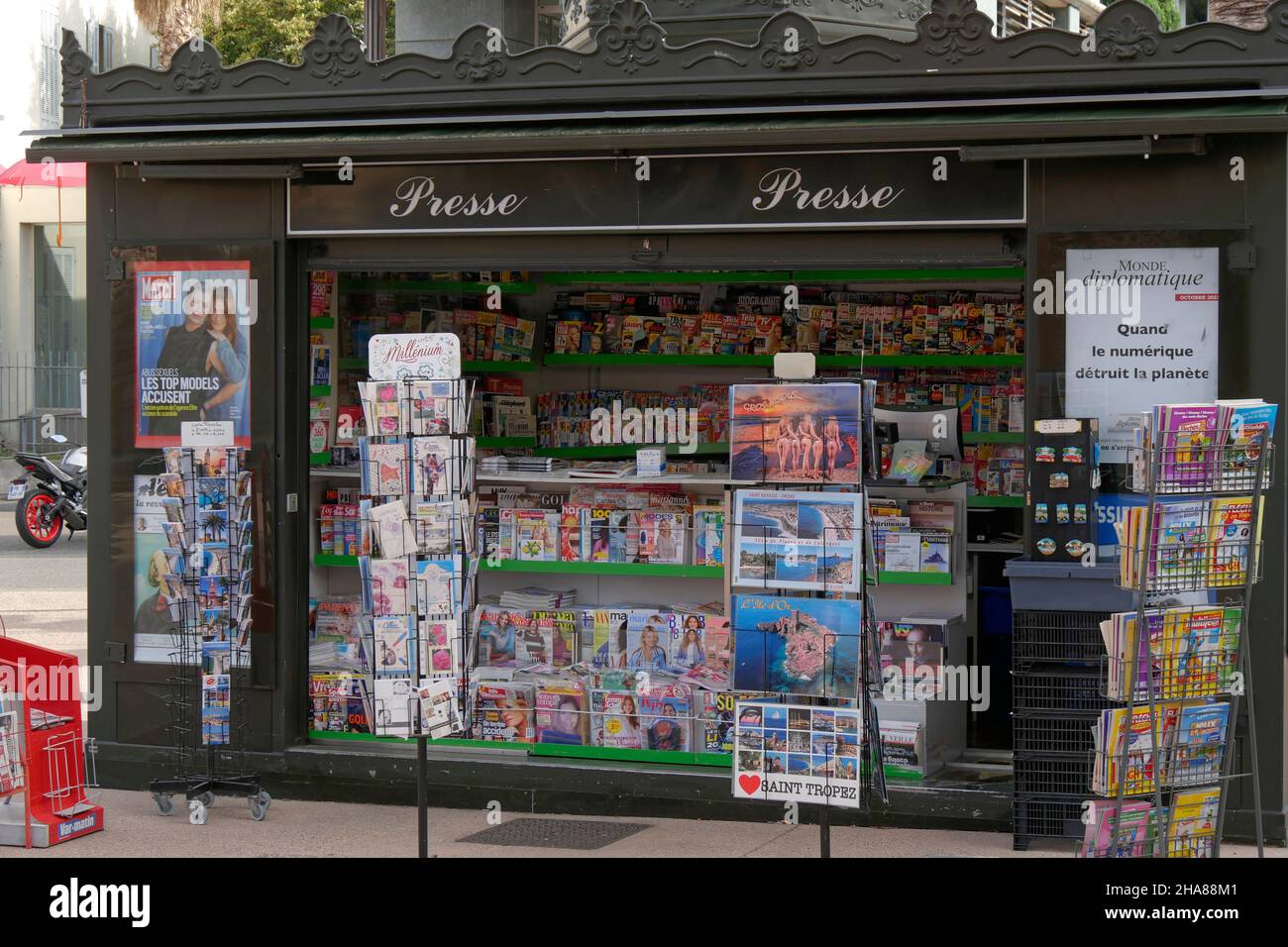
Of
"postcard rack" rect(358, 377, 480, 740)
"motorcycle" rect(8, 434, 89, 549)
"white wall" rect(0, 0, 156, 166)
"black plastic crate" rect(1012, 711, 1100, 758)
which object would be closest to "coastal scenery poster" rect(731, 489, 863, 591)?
"postcard rack" rect(358, 377, 480, 740)

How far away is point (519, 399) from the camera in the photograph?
9992 millimetres

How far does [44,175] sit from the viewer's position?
10.4 meters

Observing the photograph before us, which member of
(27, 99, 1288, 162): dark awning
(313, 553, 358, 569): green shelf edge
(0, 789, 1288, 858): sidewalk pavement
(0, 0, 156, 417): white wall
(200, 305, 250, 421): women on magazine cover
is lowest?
(0, 789, 1288, 858): sidewalk pavement

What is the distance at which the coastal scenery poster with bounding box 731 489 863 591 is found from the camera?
590 centimetres

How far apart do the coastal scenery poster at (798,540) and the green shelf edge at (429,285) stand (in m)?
3.91

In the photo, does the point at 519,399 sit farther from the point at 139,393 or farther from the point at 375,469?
the point at 375,469

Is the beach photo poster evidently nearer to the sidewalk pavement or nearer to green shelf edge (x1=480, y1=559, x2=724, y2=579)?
green shelf edge (x1=480, y1=559, x2=724, y2=579)

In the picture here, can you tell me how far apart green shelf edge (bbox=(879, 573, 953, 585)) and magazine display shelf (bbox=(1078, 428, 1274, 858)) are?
2.00 meters

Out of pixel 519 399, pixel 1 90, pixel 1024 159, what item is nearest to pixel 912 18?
pixel 1024 159

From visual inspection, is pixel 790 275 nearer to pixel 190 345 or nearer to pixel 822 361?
pixel 822 361

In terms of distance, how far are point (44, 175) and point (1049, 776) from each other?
7572mm

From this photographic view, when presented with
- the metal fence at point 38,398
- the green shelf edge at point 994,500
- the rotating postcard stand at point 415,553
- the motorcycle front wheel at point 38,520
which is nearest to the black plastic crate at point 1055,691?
the green shelf edge at point 994,500

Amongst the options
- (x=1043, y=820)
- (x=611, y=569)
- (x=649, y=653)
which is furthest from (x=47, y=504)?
(x=1043, y=820)

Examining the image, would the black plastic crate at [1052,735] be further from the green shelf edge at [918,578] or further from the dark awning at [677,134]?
the dark awning at [677,134]
